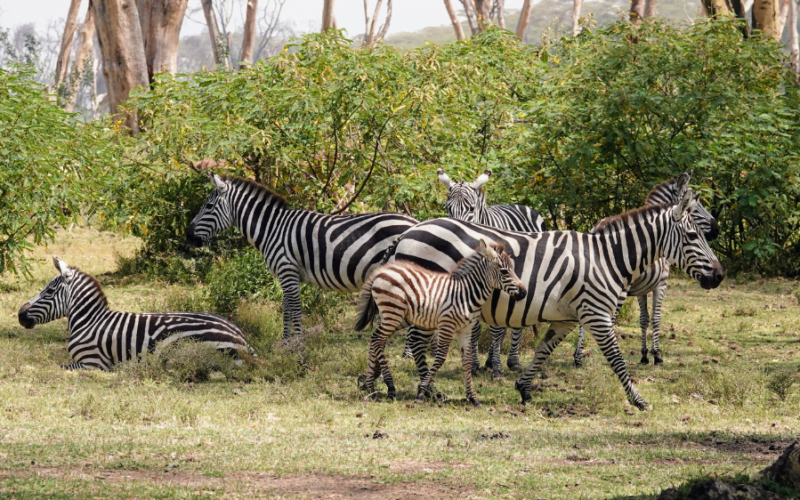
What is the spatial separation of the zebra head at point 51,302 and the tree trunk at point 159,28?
52.4 ft

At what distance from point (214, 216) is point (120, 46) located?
12.0 metres

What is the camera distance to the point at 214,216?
36.9 feet

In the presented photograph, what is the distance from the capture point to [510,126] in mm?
14375

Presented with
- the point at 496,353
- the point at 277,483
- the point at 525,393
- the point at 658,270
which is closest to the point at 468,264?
the point at 525,393

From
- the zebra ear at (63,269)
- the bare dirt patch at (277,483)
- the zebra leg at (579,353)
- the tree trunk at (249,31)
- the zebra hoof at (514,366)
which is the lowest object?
the zebra hoof at (514,366)

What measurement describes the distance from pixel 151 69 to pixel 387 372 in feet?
65.3

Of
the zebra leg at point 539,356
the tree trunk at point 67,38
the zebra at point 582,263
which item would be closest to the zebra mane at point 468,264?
the zebra at point 582,263

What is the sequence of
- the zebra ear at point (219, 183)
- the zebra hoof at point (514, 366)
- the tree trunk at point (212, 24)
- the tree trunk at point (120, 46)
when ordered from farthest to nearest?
the tree trunk at point (212, 24) < the tree trunk at point (120, 46) < the zebra ear at point (219, 183) < the zebra hoof at point (514, 366)

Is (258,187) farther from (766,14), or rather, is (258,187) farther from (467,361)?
(766,14)

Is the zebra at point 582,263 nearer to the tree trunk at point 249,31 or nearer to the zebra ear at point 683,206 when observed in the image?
the zebra ear at point 683,206

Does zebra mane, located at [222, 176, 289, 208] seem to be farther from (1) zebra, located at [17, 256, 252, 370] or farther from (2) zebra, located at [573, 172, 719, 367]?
(2) zebra, located at [573, 172, 719, 367]

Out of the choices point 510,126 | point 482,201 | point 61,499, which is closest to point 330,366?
point 482,201

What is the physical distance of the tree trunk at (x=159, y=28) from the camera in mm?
25312

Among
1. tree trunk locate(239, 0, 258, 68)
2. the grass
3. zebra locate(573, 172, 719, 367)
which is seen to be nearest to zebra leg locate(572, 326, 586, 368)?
zebra locate(573, 172, 719, 367)
